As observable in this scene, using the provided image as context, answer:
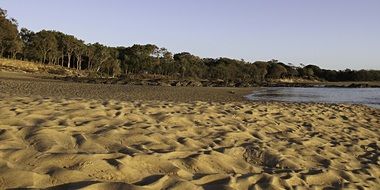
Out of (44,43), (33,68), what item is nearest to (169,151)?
(33,68)

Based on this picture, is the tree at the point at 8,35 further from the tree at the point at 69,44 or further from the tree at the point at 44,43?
the tree at the point at 69,44

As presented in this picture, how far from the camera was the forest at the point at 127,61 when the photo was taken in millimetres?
75312

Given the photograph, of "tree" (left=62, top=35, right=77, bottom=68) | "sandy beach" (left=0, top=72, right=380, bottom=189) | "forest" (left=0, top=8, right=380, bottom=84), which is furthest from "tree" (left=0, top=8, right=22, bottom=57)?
"sandy beach" (left=0, top=72, right=380, bottom=189)

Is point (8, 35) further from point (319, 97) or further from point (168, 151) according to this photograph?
point (168, 151)

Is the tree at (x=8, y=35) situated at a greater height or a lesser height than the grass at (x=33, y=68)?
greater

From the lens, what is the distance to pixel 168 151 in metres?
4.91

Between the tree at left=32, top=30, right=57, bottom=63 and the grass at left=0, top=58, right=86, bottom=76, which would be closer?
the grass at left=0, top=58, right=86, bottom=76

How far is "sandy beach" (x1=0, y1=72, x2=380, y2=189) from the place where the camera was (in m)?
3.78

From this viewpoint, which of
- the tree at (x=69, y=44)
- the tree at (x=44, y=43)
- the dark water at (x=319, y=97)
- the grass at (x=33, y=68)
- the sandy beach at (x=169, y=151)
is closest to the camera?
the sandy beach at (x=169, y=151)

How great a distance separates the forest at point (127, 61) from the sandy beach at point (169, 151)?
65221 mm

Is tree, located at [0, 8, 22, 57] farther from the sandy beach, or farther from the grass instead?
the sandy beach

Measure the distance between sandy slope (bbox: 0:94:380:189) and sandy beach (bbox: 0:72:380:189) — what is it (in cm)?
1

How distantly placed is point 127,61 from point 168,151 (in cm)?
9488

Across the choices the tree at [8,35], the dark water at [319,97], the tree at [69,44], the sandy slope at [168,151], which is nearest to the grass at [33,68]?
the tree at [8,35]
